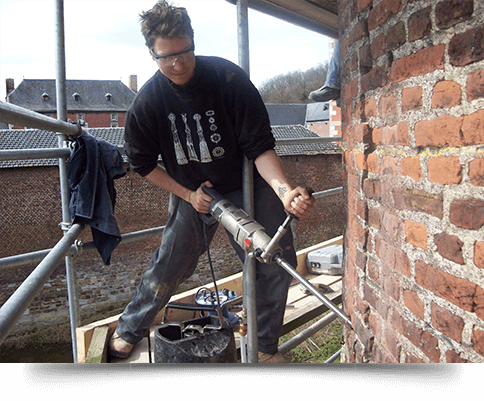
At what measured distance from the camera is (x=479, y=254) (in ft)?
3.23

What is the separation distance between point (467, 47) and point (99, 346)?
2.31m

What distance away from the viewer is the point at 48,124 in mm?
1808

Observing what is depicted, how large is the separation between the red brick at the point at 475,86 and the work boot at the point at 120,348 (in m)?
2.21

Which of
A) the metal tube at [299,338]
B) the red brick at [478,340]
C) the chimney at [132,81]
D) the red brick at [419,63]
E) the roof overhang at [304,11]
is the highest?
the chimney at [132,81]

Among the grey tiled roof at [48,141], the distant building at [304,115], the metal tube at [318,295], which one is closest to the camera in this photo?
the metal tube at [318,295]

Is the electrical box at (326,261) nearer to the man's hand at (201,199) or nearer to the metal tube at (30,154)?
the man's hand at (201,199)

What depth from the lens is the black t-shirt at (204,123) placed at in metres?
1.97

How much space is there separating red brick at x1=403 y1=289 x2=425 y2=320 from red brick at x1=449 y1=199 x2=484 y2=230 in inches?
11.8

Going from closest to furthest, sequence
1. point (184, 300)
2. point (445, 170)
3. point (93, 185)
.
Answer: point (445, 170) → point (93, 185) → point (184, 300)

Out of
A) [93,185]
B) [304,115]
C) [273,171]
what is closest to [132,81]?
[304,115]

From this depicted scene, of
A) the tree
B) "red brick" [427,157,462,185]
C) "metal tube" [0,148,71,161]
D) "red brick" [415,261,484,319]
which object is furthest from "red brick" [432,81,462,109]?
the tree

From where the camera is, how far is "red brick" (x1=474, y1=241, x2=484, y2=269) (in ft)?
3.20

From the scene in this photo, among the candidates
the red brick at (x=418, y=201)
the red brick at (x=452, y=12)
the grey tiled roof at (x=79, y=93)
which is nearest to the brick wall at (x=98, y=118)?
the grey tiled roof at (x=79, y=93)

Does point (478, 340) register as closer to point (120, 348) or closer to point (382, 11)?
point (382, 11)
